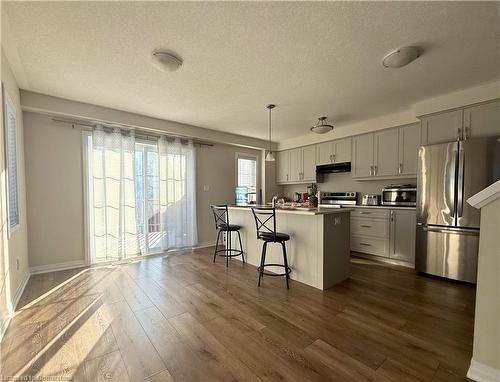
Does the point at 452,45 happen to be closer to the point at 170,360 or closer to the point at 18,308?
the point at 170,360

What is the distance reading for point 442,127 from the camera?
326cm

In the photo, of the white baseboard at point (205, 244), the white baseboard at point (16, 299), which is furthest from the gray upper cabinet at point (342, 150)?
the white baseboard at point (16, 299)

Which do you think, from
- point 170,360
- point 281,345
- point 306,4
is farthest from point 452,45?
point 170,360

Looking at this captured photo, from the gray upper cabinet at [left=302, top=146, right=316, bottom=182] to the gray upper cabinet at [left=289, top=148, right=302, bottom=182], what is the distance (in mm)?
109

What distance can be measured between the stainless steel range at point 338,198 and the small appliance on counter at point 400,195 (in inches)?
25.8

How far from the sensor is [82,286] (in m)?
2.83

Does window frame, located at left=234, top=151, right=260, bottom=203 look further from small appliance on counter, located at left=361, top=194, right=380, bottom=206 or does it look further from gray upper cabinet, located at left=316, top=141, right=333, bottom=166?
small appliance on counter, located at left=361, top=194, right=380, bottom=206

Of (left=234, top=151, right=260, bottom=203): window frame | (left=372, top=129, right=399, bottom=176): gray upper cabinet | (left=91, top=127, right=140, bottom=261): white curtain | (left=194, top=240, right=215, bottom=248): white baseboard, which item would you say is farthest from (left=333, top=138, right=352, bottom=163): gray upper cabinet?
(left=91, top=127, right=140, bottom=261): white curtain

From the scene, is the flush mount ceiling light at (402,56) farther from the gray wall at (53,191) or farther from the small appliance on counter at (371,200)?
the gray wall at (53,191)

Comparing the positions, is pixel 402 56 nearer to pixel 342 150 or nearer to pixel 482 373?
pixel 482 373

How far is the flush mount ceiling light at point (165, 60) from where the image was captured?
215 centimetres

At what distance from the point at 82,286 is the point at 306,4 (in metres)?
3.82

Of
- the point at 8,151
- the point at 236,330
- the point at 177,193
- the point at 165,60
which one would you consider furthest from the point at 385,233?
the point at 8,151

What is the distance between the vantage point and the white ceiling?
5.56ft
